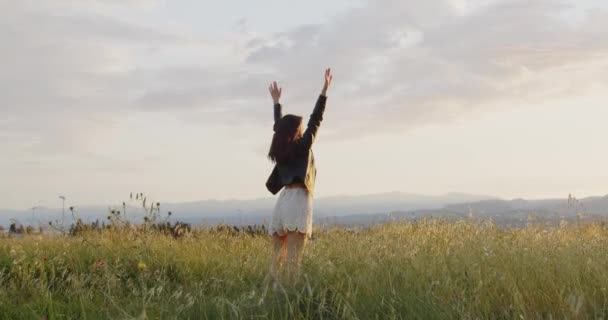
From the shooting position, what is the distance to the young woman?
722 cm

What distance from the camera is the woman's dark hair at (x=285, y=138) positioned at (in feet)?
24.3

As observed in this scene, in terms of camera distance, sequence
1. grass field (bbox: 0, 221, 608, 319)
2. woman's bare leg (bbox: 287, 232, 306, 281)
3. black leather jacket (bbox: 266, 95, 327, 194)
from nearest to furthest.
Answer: grass field (bbox: 0, 221, 608, 319)
woman's bare leg (bbox: 287, 232, 306, 281)
black leather jacket (bbox: 266, 95, 327, 194)

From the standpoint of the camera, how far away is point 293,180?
7316mm

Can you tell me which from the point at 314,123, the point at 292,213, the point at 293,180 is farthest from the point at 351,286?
the point at 314,123

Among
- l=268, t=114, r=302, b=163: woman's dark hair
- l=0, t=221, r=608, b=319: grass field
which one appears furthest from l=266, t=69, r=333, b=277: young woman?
l=0, t=221, r=608, b=319: grass field

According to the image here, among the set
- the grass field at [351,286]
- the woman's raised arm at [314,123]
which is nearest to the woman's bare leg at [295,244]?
the grass field at [351,286]

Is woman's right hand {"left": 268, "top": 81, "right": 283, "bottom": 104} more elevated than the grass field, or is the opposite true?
woman's right hand {"left": 268, "top": 81, "right": 283, "bottom": 104}

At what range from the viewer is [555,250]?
6.75 metres

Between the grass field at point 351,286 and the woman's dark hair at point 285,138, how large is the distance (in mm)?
1102

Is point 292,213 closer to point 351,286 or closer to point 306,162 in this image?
point 306,162

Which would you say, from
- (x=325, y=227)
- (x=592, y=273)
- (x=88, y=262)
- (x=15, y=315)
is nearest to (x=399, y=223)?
(x=325, y=227)

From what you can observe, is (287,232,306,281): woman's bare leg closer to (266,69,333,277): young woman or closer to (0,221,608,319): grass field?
(266,69,333,277): young woman

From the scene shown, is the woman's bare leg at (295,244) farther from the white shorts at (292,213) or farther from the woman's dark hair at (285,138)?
the woman's dark hair at (285,138)

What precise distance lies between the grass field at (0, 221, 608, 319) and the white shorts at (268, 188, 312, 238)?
36 cm
